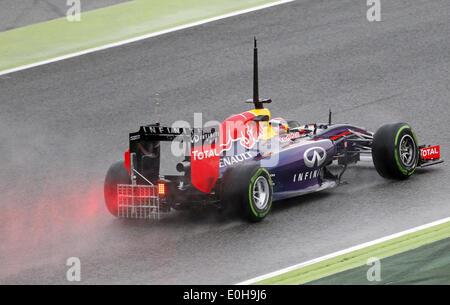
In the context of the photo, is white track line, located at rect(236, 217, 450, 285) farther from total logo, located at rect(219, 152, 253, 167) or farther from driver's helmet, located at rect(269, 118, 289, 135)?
driver's helmet, located at rect(269, 118, 289, 135)

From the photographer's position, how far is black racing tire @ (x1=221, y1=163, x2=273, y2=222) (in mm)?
11586

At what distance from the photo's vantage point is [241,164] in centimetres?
1184

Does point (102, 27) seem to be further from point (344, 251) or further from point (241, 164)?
point (344, 251)

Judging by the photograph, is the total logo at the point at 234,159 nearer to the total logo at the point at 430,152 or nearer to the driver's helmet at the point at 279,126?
the driver's helmet at the point at 279,126

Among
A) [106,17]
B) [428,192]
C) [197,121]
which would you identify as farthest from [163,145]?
[106,17]

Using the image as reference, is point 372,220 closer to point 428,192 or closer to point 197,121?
point 428,192

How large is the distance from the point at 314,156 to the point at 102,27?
933 centimetres

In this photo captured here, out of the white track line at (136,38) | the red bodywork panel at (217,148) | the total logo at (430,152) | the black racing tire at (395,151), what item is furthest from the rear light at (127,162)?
the white track line at (136,38)

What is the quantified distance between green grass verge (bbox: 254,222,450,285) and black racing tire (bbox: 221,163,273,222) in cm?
147

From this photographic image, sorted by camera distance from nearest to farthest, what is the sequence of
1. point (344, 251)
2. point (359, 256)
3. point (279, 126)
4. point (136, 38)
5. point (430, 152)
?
point (359, 256) < point (344, 251) < point (279, 126) < point (430, 152) < point (136, 38)

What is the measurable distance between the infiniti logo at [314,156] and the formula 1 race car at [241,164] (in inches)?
0.5

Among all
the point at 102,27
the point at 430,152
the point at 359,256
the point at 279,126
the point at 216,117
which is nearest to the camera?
the point at 359,256

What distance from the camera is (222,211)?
12.0 metres

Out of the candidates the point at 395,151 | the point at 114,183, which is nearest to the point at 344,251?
the point at 395,151
